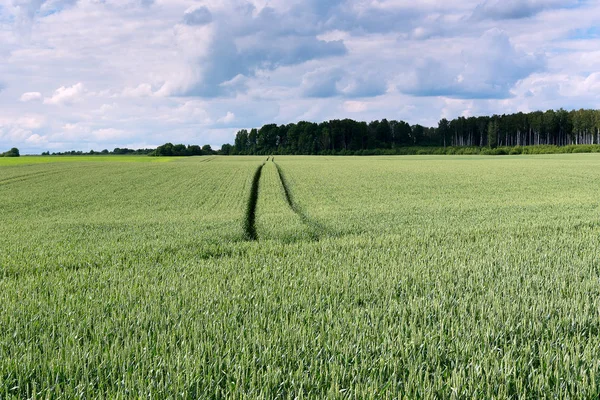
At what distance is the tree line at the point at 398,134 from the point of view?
471ft

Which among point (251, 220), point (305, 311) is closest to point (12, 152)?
point (251, 220)

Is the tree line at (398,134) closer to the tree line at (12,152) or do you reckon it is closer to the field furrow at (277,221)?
the tree line at (12,152)

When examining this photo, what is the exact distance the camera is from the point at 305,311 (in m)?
6.53

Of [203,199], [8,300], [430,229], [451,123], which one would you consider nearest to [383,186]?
[203,199]

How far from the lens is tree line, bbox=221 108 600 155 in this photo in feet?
471

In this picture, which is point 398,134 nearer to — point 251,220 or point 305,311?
point 251,220

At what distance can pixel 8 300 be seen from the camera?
755cm

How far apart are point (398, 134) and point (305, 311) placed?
171 metres

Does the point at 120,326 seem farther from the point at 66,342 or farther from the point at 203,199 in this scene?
the point at 203,199

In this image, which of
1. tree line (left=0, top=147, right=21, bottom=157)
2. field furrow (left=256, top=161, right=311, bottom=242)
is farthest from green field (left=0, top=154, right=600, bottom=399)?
tree line (left=0, top=147, right=21, bottom=157)

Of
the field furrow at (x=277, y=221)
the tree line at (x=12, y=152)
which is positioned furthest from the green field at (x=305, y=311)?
the tree line at (x=12, y=152)

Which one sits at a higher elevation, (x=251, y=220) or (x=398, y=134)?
(x=398, y=134)

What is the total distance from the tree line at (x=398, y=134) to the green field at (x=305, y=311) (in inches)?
4926

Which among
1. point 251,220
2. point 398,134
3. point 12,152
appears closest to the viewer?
point 251,220
